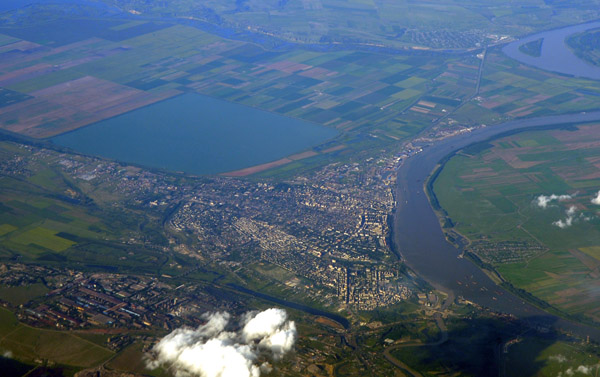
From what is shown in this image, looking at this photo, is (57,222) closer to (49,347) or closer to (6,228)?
(6,228)

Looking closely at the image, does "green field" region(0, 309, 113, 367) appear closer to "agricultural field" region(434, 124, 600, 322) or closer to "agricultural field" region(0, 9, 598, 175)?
"agricultural field" region(434, 124, 600, 322)

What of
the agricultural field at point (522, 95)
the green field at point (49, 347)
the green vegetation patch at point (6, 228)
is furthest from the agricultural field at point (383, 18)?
the green field at point (49, 347)

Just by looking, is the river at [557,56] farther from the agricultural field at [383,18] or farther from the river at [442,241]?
the river at [442,241]

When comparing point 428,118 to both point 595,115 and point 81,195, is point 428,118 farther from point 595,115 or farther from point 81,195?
point 81,195

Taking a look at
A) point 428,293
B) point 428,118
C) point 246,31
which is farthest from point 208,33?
point 428,293

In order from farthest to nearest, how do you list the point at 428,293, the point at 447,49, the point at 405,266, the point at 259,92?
the point at 447,49
the point at 259,92
the point at 405,266
the point at 428,293

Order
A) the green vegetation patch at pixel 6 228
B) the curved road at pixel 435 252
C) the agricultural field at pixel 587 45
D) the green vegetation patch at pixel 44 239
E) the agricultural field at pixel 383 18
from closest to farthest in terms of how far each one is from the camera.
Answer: the curved road at pixel 435 252, the green vegetation patch at pixel 44 239, the green vegetation patch at pixel 6 228, the agricultural field at pixel 587 45, the agricultural field at pixel 383 18
